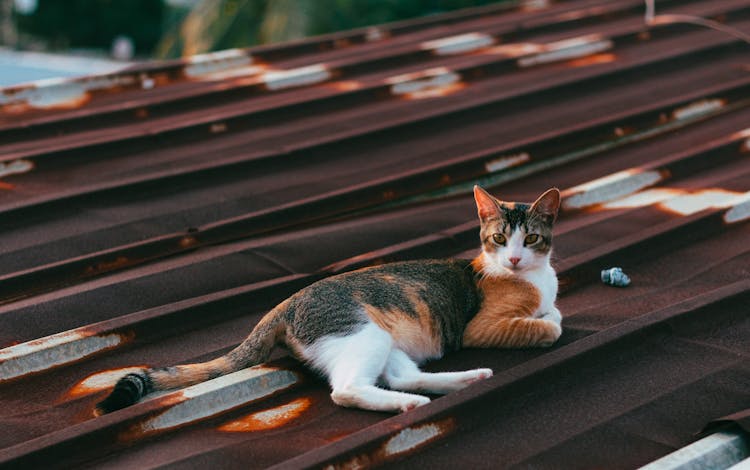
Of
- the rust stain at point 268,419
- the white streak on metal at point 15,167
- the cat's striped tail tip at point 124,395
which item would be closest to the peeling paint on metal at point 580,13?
the white streak on metal at point 15,167

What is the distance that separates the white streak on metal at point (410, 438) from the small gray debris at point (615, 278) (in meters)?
1.55

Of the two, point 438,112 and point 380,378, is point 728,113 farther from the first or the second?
point 380,378

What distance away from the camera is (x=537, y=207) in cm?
366

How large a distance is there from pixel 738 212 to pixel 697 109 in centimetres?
175

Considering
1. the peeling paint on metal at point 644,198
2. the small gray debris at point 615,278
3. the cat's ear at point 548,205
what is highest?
the cat's ear at point 548,205

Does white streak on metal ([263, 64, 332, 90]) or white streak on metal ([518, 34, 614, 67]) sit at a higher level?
white streak on metal ([263, 64, 332, 90])

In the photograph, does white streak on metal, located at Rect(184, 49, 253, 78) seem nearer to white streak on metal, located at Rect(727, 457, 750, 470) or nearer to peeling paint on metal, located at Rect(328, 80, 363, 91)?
peeling paint on metal, located at Rect(328, 80, 363, 91)

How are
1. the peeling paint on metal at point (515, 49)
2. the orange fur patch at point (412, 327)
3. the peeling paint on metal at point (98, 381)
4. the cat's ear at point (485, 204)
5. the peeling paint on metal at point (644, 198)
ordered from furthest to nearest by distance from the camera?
the peeling paint on metal at point (515, 49), the peeling paint on metal at point (644, 198), the cat's ear at point (485, 204), the orange fur patch at point (412, 327), the peeling paint on metal at point (98, 381)

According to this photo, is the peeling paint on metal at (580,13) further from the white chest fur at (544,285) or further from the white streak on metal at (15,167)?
the white streak on metal at (15,167)

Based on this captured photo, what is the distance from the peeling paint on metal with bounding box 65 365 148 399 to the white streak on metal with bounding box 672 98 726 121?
425cm

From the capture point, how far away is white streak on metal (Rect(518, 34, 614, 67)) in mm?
6855

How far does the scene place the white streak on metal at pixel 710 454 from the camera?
8.54ft

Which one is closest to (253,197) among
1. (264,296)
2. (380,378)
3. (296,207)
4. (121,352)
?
(296,207)

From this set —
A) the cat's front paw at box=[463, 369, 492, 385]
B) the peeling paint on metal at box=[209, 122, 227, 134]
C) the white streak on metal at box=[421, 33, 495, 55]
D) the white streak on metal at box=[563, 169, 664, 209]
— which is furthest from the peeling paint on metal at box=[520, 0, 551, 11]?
the cat's front paw at box=[463, 369, 492, 385]
